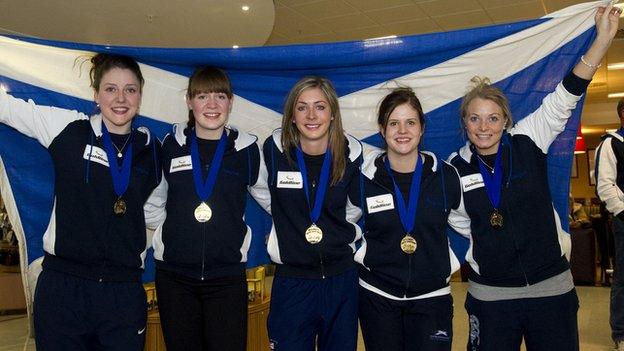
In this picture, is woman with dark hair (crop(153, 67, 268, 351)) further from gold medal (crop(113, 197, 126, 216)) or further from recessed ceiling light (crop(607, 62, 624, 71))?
recessed ceiling light (crop(607, 62, 624, 71))

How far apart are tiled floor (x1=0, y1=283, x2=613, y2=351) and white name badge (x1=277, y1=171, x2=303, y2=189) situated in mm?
2443


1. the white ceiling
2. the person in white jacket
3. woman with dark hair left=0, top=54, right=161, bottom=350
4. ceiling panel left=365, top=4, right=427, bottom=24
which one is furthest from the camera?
ceiling panel left=365, top=4, right=427, bottom=24

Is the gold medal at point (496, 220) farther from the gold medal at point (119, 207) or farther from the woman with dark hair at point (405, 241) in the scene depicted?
the gold medal at point (119, 207)

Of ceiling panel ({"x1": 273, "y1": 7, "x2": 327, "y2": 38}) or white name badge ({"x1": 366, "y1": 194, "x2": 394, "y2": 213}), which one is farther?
ceiling panel ({"x1": 273, "y1": 7, "x2": 327, "y2": 38})

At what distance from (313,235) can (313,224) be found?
0.16 feet

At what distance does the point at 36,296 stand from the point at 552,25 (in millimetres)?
2527

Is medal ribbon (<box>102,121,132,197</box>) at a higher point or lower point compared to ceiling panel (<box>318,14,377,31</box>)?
lower

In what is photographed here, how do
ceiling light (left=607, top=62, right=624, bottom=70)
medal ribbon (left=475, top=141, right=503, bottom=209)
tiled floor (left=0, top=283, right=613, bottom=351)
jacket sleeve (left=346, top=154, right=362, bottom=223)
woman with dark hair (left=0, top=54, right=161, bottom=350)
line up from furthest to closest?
ceiling light (left=607, top=62, right=624, bottom=70), tiled floor (left=0, top=283, right=613, bottom=351), jacket sleeve (left=346, top=154, right=362, bottom=223), medal ribbon (left=475, top=141, right=503, bottom=209), woman with dark hair (left=0, top=54, right=161, bottom=350)

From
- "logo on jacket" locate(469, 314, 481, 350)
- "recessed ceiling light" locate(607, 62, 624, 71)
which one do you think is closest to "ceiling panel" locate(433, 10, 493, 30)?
"recessed ceiling light" locate(607, 62, 624, 71)

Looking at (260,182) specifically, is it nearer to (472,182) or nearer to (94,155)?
(94,155)

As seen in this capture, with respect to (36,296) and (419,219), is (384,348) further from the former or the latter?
(36,296)

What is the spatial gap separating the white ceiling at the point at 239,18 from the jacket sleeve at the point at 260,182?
4.28 metres

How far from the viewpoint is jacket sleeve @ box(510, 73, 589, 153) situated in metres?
2.24

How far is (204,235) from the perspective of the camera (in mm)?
2141
